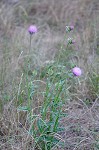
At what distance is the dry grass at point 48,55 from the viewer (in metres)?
2.30

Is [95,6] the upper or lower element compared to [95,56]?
upper

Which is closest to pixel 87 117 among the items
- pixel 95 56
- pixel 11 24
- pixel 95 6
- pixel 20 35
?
pixel 95 56

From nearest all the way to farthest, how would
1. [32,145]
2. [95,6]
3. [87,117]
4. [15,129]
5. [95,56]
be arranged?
[32,145] → [15,129] → [87,117] → [95,56] → [95,6]

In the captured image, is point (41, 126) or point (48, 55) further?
point (48, 55)

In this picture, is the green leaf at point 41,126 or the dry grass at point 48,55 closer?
the green leaf at point 41,126

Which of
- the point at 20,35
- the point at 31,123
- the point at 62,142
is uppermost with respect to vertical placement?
the point at 20,35

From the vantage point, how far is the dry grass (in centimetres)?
230

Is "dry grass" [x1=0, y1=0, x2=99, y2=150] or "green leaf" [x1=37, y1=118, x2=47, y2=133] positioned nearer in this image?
"green leaf" [x1=37, y1=118, x2=47, y2=133]

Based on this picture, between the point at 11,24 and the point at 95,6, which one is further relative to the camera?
the point at 95,6

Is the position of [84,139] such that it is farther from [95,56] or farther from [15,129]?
[95,56]

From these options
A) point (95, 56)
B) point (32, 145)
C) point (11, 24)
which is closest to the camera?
point (32, 145)

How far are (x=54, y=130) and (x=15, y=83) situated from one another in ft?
2.10

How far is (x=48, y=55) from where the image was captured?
3.57 m

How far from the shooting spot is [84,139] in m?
2.19
